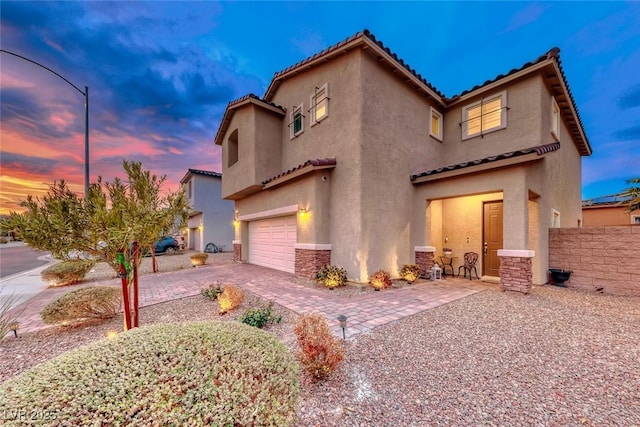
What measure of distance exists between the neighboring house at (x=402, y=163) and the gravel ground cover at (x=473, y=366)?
260cm

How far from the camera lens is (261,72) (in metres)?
32.4

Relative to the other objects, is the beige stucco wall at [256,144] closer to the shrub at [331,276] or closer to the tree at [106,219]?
the shrub at [331,276]

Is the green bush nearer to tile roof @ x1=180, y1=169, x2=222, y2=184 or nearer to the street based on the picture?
the street

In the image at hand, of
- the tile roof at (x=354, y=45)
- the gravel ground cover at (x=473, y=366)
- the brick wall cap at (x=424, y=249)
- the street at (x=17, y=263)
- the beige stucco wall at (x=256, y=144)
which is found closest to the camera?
the gravel ground cover at (x=473, y=366)

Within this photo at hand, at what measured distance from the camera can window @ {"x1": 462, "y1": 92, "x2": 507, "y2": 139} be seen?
9305 mm

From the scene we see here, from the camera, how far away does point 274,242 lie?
38.5 ft

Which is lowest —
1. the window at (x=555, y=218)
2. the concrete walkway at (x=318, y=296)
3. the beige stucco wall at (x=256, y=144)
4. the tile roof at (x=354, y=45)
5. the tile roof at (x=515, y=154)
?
the concrete walkway at (x=318, y=296)

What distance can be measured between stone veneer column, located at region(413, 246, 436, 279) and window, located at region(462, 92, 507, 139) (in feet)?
17.4

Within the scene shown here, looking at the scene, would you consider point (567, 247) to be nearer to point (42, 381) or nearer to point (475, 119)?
point (475, 119)

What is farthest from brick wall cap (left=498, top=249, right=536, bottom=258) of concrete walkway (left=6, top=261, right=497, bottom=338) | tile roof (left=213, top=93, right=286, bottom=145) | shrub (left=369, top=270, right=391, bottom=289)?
tile roof (left=213, top=93, right=286, bottom=145)

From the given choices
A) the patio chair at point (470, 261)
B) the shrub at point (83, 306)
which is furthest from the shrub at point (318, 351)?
the patio chair at point (470, 261)

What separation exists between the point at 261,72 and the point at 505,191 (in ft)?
111

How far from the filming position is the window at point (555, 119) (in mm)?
9281

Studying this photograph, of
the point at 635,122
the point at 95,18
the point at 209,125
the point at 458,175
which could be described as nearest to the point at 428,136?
the point at 458,175
